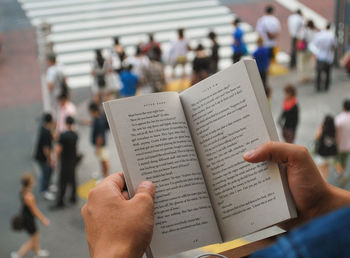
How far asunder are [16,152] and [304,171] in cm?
686

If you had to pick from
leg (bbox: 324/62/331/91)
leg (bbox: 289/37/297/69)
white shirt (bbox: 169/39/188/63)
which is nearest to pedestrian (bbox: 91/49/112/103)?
white shirt (bbox: 169/39/188/63)

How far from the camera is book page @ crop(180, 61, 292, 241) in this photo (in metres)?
1.48

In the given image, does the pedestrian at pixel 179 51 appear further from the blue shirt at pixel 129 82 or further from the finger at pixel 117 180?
the finger at pixel 117 180

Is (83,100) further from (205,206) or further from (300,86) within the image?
(205,206)

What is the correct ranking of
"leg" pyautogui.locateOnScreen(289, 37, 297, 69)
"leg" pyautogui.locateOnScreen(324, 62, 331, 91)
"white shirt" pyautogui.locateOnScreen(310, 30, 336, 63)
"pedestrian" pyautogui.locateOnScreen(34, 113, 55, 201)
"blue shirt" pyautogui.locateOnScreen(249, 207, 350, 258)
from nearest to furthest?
"blue shirt" pyautogui.locateOnScreen(249, 207, 350, 258) → "pedestrian" pyautogui.locateOnScreen(34, 113, 55, 201) → "white shirt" pyautogui.locateOnScreen(310, 30, 336, 63) → "leg" pyautogui.locateOnScreen(324, 62, 331, 91) → "leg" pyautogui.locateOnScreen(289, 37, 297, 69)

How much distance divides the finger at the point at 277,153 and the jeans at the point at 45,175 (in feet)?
17.2

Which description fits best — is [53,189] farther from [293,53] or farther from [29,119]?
[293,53]

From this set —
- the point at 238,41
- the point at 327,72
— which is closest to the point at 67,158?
the point at 238,41

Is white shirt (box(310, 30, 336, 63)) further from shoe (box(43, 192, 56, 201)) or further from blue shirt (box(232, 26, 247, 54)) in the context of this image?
shoe (box(43, 192, 56, 201))

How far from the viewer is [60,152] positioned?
602cm

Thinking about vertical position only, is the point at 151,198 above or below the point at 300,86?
above

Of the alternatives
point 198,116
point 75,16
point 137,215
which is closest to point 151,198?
point 137,215

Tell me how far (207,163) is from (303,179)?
0.30m

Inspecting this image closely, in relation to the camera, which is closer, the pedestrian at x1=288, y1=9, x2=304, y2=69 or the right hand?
the right hand
